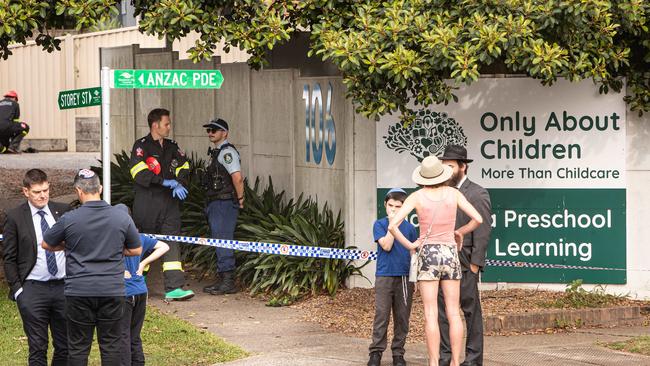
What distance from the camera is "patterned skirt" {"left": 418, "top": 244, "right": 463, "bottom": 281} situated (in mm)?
8797

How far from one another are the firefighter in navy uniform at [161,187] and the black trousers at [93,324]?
14.3 feet

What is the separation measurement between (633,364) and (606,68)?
12.0ft

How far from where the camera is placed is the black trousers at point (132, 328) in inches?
319

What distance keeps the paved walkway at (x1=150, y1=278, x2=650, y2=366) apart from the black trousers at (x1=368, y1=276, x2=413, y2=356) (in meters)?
0.35

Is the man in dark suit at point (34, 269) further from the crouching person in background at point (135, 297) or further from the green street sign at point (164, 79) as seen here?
the green street sign at point (164, 79)

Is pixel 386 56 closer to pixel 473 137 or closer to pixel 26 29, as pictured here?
pixel 473 137

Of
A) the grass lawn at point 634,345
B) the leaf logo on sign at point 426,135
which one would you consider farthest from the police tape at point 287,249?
the grass lawn at point 634,345

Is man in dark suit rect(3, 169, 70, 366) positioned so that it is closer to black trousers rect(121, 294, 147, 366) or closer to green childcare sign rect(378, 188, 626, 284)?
black trousers rect(121, 294, 147, 366)

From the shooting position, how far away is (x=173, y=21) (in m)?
11.3

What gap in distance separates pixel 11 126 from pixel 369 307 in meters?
16.2

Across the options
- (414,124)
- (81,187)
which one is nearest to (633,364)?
(414,124)

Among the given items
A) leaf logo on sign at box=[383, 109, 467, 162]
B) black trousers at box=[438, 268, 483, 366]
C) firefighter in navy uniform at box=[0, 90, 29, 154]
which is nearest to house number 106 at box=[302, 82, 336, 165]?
leaf logo on sign at box=[383, 109, 467, 162]

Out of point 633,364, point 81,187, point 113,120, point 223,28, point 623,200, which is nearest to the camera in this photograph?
point 81,187

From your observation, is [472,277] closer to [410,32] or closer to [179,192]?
[410,32]
